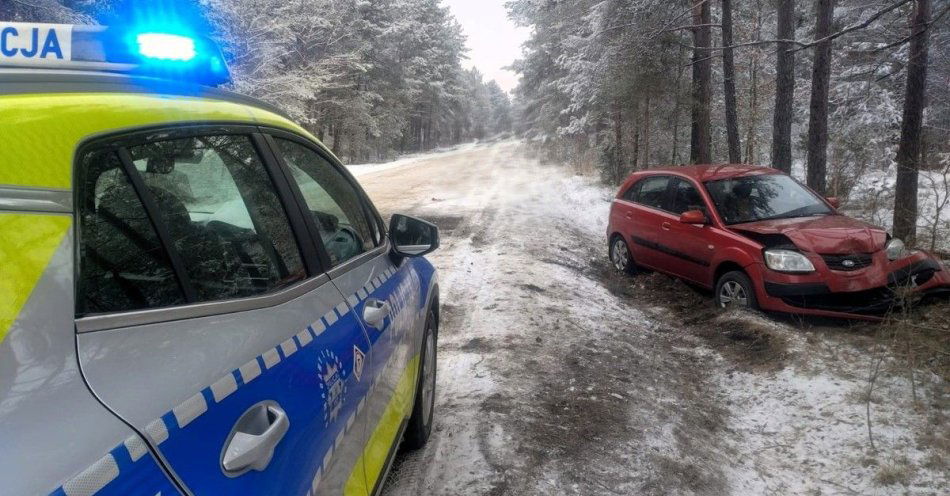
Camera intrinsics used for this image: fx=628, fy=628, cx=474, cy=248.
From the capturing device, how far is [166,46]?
177 centimetres

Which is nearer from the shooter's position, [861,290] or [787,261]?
[861,290]

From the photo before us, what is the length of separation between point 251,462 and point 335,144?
3940 centimetres

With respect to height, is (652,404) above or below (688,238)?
below

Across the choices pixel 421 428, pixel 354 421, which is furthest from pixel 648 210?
pixel 354 421

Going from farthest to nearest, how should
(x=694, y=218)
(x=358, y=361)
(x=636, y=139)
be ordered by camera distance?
(x=636, y=139)
(x=694, y=218)
(x=358, y=361)

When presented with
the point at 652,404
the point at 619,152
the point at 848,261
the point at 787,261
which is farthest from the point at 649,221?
the point at 619,152

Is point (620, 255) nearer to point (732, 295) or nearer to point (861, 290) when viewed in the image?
point (732, 295)

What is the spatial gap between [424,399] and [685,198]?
545 cm

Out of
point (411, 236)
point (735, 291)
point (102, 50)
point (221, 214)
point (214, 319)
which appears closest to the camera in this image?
point (214, 319)

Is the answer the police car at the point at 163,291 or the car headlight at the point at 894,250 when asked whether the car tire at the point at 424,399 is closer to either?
the police car at the point at 163,291

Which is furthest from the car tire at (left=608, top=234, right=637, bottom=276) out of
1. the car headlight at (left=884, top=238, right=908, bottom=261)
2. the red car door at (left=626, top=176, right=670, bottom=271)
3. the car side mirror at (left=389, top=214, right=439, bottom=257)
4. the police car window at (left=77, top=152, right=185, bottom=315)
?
the police car window at (left=77, top=152, right=185, bottom=315)

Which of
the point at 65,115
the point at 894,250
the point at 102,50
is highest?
the point at 102,50

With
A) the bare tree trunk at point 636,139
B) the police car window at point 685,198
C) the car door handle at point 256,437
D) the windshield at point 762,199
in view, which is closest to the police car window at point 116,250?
the car door handle at point 256,437

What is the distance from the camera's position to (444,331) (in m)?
6.19
